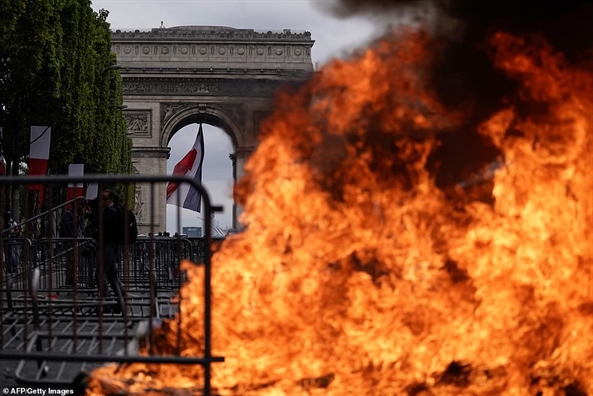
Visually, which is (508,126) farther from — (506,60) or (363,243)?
Result: (363,243)

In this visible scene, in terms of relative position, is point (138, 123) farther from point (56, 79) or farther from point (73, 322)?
point (73, 322)

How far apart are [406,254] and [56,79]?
2310 centimetres

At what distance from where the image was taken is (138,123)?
71.2 metres

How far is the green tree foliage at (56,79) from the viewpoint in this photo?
23.9 m

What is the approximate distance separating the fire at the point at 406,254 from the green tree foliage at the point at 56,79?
51.3 ft

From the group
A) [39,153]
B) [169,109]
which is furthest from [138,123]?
[39,153]

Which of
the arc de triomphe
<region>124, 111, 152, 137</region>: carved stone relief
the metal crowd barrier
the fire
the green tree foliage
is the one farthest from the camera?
<region>124, 111, 152, 137</region>: carved stone relief

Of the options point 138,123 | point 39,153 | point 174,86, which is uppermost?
point 174,86

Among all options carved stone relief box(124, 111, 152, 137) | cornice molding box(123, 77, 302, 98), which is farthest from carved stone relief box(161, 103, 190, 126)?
carved stone relief box(124, 111, 152, 137)

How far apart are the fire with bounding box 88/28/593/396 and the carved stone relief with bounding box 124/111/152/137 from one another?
6542 centimetres

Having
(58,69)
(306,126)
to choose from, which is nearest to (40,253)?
(306,126)

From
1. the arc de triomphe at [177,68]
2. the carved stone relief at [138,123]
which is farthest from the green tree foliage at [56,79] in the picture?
the carved stone relief at [138,123]

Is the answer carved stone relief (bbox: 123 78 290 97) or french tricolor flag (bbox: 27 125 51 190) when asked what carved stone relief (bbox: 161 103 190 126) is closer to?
carved stone relief (bbox: 123 78 290 97)

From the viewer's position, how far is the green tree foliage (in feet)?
78.3
